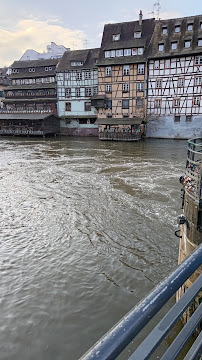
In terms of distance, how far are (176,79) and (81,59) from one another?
14.4 meters

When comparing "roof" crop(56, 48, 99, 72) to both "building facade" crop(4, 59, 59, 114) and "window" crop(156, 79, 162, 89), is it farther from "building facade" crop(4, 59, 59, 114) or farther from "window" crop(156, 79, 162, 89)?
"window" crop(156, 79, 162, 89)

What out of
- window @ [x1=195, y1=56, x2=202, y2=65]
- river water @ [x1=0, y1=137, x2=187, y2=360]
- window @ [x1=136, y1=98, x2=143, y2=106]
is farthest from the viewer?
window @ [x1=136, y1=98, x2=143, y2=106]

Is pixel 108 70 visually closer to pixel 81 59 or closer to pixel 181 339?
pixel 81 59

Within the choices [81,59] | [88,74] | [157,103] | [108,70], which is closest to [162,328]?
[157,103]

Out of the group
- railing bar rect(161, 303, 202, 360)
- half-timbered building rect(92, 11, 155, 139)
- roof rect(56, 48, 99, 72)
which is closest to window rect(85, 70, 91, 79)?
roof rect(56, 48, 99, 72)

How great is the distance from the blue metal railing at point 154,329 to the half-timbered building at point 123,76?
3141 cm

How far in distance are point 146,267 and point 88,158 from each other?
16.0 metres

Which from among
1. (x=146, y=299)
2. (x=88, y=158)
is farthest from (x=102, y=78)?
(x=146, y=299)

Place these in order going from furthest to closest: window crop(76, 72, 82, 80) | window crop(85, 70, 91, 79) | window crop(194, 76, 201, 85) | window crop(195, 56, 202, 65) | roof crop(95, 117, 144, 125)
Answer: window crop(76, 72, 82, 80)
window crop(85, 70, 91, 79)
roof crop(95, 117, 144, 125)
window crop(194, 76, 201, 85)
window crop(195, 56, 202, 65)

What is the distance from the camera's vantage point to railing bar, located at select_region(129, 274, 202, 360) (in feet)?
3.23

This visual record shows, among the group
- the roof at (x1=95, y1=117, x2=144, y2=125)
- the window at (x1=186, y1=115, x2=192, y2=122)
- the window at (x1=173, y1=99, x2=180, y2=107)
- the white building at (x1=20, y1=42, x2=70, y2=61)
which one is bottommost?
the roof at (x1=95, y1=117, x2=144, y2=125)

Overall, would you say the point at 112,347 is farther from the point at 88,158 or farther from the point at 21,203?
the point at 88,158

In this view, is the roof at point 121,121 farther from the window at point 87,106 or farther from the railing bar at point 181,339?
the railing bar at point 181,339

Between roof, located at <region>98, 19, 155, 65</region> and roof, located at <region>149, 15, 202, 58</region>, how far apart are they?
1.08 meters
